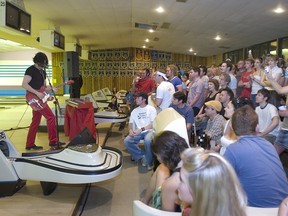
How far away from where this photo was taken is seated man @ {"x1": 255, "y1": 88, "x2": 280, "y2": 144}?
3.83m

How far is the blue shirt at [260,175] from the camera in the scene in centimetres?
181

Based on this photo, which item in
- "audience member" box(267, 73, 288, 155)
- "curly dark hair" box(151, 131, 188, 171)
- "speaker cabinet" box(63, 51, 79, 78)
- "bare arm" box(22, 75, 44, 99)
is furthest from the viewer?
"speaker cabinet" box(63, 51, 79, 78)

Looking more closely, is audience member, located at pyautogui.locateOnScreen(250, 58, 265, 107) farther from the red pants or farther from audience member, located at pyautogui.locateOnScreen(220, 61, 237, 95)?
the red pants

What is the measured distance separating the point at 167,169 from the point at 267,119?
2.25 meters

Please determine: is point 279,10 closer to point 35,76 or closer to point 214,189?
point 35,76

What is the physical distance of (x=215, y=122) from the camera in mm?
3859

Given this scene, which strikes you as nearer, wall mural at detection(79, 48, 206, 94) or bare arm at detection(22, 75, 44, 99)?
bare arm at detection(22, 75, 44, 99)

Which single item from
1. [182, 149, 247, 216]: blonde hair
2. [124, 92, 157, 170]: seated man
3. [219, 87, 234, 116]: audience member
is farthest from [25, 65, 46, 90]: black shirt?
[182, 149, 247, 216]: blonde hair

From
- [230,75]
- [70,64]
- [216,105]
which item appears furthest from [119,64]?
[216,105]

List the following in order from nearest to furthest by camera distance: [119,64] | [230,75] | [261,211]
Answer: [261,211], [230,75], [119,64]

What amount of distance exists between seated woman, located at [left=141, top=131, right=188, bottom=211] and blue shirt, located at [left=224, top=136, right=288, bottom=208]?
0.34m

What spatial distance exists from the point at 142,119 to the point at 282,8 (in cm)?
371

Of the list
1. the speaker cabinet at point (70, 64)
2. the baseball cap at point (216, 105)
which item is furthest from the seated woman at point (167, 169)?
the speaker cabinet at point (70, 64)

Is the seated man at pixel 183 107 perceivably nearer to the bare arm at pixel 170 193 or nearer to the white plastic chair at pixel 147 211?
the bare arm at pixel 170 193
